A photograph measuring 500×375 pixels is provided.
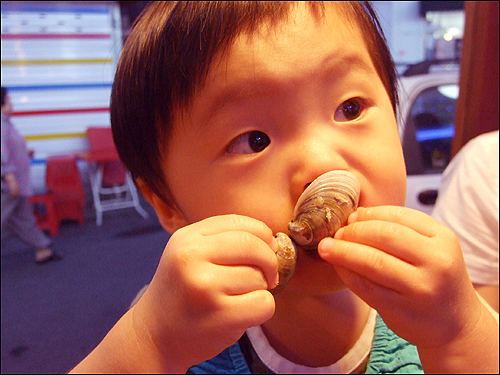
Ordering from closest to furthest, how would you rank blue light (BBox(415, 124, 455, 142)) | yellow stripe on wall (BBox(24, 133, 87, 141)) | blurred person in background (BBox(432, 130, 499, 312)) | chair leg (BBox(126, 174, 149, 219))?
yellow stripe on wall (BBox(24, 133, 87, 141)) < chair leg (BBox(126, 174, 149, 219)) < blurred person in background (BBox(432, 130, 499, 312)) < blue light (BBox(415, 124, 455, 142))

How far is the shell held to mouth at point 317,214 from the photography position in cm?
45

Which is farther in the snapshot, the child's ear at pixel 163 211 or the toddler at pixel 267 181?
the child's ear at pixel 163 211

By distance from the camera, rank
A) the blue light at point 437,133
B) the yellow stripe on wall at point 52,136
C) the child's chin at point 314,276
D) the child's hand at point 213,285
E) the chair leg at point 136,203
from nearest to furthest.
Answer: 1. the child's hand at point 213,285
2. the child's chin at point 314,276
3. the yellow stripe on wall at point 52,136
4. the chair leg at point 136,203
5. the blue light at point 437,133

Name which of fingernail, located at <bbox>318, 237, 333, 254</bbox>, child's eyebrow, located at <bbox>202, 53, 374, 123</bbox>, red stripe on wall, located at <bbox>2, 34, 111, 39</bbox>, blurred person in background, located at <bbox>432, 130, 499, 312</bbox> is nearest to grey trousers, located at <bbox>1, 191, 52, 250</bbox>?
red stripe on wall, located at <bbox>2, 34, 111, 39</bbox>

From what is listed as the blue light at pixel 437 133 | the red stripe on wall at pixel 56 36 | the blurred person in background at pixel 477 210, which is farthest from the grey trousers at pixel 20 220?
the blue light at pixel 437 133

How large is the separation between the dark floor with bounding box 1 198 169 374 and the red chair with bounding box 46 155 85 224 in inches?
1.7

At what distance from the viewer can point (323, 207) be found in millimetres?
448

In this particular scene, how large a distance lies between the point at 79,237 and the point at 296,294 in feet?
1.32

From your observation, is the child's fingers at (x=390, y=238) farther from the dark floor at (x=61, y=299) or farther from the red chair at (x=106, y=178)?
the red chair at (x=106, y=178)

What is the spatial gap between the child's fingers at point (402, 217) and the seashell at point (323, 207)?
0.02 meters

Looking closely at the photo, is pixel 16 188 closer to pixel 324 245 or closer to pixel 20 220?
pixel 20 220

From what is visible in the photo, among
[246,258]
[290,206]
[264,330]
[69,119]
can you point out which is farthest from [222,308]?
[69,119]

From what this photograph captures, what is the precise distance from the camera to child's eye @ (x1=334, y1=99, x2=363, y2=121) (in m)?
0.53

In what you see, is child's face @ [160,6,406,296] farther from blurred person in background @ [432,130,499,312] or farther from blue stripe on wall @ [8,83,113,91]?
blurred person in background @ [432,130,499,312]
